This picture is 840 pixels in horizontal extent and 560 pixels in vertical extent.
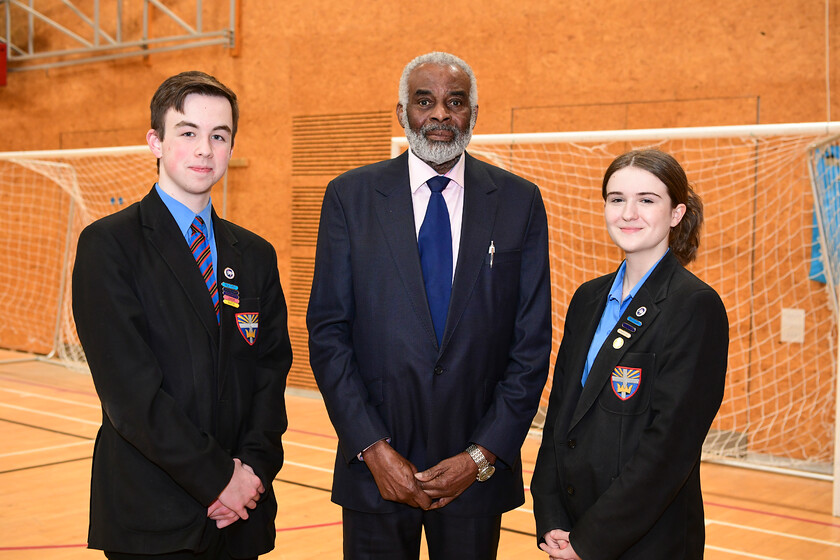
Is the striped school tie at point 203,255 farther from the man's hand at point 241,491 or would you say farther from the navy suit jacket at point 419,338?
the man's hand at point 241,491

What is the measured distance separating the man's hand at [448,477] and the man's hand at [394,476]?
0.07 ft

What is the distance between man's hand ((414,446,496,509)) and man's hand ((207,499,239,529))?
1.64 ft

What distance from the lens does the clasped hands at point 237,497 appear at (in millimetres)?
2207

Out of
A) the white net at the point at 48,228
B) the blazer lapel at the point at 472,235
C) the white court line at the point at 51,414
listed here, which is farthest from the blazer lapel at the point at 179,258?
the white net at the point at 48,228

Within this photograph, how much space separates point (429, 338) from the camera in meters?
2.34

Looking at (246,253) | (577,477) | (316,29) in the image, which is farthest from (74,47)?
(577,477)

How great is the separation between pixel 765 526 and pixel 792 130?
97.6 inches

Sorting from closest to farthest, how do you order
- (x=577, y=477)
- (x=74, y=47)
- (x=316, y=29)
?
(x=577, y=477) → (x=316, y=29) → (x=74, y=47)

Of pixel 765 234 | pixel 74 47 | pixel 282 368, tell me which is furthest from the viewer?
pixel 74 47

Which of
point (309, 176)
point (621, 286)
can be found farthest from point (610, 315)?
point (309, 176)

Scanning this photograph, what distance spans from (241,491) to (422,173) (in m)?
1.03

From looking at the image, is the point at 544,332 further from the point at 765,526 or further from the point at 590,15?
the point at 590,15

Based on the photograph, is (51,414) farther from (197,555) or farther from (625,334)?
(625,334)

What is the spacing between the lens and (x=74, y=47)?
1082 centimetres
